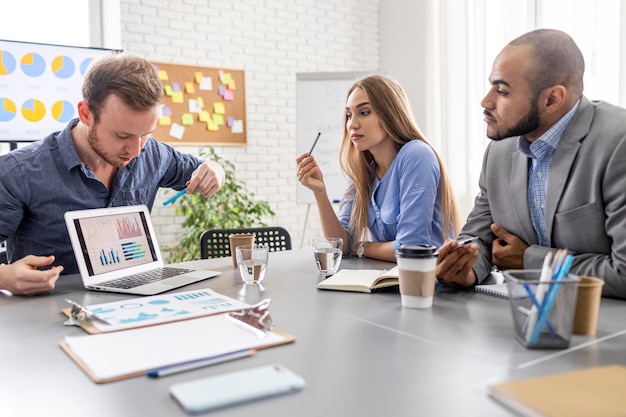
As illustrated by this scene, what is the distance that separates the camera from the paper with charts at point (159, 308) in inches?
45.2

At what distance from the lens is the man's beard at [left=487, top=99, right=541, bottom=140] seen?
1652 mm

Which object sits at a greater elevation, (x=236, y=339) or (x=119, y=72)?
(x=119, y=72)

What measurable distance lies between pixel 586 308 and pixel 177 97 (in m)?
3.97

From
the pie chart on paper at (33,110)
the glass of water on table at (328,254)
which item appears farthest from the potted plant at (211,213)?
the glass of water on table at (328,254)

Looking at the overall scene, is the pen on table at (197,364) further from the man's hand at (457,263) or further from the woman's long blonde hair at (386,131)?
the woman's long blonde hair at (386,131)

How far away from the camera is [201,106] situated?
4.66m

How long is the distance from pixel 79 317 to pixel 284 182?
13.1 feet

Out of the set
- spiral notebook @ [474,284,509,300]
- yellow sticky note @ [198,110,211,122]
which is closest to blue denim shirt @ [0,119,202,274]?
spiral notebook @ [474,284,509,300]

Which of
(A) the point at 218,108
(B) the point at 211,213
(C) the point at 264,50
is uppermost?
(C) the point at 264,50

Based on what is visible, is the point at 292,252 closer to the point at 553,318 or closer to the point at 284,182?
the point at 553,318

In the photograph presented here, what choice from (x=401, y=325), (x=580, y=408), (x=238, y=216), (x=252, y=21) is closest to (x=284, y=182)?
(x=238, y=216)

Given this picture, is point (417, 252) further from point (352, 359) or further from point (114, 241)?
point (114, 241)

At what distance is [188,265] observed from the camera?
185 centimetres

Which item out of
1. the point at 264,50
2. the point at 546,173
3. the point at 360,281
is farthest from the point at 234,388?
the point at 264,50
